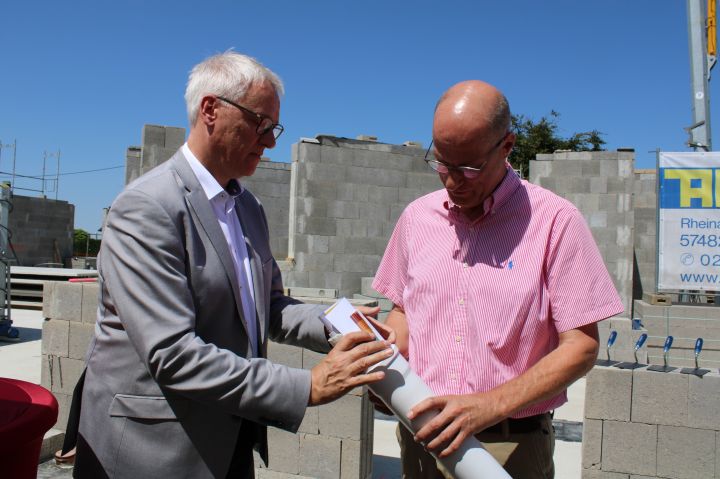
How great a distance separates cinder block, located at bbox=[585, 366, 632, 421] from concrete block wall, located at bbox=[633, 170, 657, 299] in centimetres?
839

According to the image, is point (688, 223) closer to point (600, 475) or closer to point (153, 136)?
point (600, 475)

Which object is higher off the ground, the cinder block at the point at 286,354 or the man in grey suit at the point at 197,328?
the man in grey suit at the point at 197,328

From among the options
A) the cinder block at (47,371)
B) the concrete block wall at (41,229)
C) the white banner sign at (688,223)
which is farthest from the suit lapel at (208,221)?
the concrete block wall at (41,229)

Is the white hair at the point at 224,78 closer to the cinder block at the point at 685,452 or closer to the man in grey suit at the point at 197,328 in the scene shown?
the man in grey suit at the point at 197,328

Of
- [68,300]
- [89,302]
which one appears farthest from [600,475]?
[68,300]

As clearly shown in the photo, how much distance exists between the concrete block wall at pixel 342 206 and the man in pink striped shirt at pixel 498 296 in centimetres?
796

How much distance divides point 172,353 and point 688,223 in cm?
899

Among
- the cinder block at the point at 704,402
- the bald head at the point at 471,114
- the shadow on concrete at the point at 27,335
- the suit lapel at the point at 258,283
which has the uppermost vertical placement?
the bald head at the point at 471,114

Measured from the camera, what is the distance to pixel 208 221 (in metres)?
1.81

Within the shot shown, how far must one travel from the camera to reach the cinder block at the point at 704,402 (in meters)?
3.58

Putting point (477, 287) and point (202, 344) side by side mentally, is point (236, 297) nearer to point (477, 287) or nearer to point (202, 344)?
point (202, 344)

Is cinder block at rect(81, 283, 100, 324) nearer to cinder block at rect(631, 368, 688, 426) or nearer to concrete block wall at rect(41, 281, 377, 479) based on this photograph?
concrete block wall at rect(41, 281, 377, 479)

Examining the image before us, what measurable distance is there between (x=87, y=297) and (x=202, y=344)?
3598 mm

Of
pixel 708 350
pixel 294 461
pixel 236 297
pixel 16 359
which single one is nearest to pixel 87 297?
pixel 294 461
